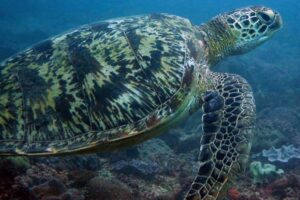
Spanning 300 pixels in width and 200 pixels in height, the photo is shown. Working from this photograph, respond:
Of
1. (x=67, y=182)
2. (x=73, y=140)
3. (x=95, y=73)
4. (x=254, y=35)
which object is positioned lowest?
(x=67, y=182)

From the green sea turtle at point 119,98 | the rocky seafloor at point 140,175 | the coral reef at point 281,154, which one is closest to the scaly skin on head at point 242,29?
the green sea turtle at point 119,98

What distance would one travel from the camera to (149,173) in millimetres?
5109

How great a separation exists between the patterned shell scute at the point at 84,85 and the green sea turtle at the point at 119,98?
0.04 feet

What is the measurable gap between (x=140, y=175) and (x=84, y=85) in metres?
2.34

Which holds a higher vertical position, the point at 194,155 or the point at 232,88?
the point at 232,88

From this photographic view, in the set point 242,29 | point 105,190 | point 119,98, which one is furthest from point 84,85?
point 242,29

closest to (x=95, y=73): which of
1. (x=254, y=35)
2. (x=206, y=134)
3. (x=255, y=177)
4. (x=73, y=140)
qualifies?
(x=73, y=140)

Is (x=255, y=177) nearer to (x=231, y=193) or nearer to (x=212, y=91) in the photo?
(x=231, y=193)

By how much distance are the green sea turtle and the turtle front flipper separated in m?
0.01

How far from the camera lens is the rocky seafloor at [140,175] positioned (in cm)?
376

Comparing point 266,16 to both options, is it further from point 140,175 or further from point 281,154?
point 140,175

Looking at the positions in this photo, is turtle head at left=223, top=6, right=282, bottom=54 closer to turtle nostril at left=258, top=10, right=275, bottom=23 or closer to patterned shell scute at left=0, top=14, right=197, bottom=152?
turtle nostril at left=258, top=10, right=275, bottom=23

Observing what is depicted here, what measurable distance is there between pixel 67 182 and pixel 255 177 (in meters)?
3.11

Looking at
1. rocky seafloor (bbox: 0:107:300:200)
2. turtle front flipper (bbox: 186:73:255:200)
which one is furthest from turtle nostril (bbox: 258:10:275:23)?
rocky seafloor (bbox: 0:107:300:200)
